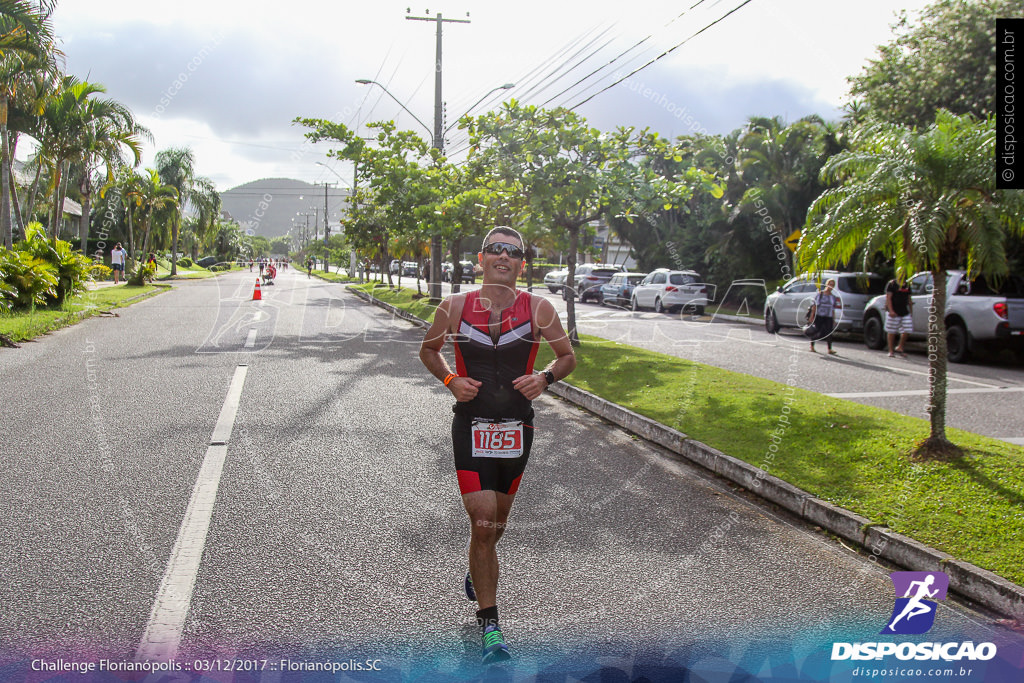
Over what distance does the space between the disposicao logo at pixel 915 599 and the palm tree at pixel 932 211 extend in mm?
2278

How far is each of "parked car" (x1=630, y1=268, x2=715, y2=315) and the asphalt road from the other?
2085 cm

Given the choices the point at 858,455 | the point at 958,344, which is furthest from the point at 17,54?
the point at 958,344

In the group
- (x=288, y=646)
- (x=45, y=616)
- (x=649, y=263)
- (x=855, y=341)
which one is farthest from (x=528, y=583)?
(x=649, y=263)

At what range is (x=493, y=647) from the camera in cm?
330

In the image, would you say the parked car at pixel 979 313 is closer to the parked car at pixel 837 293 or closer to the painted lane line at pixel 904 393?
the painted lane line at pixel 904 393

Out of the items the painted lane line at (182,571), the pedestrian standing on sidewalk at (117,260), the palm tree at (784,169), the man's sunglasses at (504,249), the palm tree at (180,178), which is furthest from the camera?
the palm tree at (180,178)

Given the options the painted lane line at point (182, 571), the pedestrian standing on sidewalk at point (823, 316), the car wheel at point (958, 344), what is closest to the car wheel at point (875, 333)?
the pedestrian standing on sidewalk at point (823, 316)

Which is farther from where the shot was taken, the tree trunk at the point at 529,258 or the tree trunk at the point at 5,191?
the tree trunk at the point at 5,191

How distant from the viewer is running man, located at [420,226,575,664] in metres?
3.56

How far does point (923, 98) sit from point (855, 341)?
23.4 feet

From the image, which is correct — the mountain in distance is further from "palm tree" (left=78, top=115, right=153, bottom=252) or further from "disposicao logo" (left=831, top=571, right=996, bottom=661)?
"disposicao logo" (left=831, top=571, right=996, bottom=661)

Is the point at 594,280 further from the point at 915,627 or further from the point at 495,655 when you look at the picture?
the point at 495,655

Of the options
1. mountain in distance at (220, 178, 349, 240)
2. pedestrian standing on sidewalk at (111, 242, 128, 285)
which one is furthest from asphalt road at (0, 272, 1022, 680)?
pedestrian standing on sidewalk at (111, 242, 128, 285)

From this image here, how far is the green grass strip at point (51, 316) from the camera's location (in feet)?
47.9
